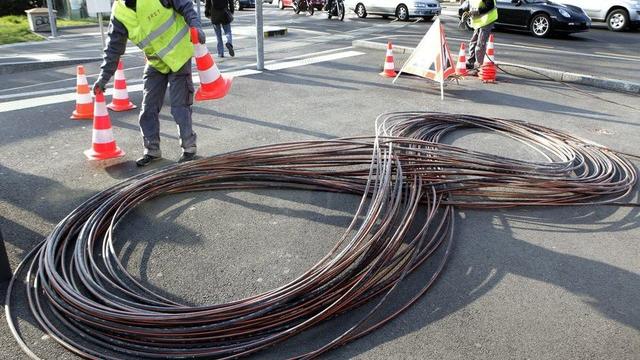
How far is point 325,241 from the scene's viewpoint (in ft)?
12.9

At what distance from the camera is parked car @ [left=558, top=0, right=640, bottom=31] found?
1859 cm

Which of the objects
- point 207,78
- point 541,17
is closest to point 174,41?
point 207,78

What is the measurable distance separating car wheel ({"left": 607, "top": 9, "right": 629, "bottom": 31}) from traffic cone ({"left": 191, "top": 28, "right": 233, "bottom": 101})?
18517 millimetres

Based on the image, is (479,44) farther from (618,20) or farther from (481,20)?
(618,20)

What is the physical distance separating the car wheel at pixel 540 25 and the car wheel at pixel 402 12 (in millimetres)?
6398

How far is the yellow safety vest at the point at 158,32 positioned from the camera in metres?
4.64

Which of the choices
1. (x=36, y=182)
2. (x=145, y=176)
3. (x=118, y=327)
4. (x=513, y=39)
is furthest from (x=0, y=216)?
(x=513, y=39)

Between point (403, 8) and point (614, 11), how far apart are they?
314 inches

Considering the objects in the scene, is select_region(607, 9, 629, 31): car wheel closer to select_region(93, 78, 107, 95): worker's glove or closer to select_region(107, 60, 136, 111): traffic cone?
select_region(107, 60, 136, 111): traffic cone

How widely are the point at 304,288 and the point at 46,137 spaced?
14.6 feet

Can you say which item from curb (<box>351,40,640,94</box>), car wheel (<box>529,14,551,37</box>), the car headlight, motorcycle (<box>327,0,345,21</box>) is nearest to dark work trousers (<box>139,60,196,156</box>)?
curb (<box>351,40,640,94</box>)

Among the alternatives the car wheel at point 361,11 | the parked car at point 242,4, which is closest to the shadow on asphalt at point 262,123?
the car wheel at point 361,11

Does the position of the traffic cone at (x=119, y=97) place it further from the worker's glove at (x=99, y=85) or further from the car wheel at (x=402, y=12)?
the car wheel at (x=402, y=12)

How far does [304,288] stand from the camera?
3.10m
